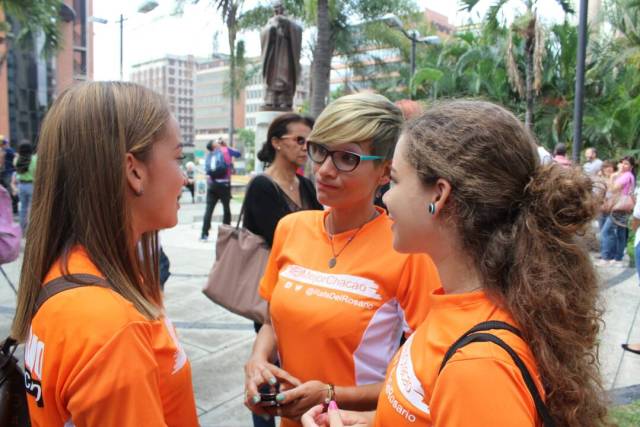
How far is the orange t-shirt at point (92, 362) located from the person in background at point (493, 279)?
0.61 meters

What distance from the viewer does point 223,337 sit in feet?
16.3

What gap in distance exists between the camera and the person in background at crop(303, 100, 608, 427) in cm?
106

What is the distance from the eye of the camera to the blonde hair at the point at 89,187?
4.16 ft

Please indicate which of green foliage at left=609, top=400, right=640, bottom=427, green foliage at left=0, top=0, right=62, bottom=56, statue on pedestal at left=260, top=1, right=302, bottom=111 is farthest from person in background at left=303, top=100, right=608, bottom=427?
green foliage at left=0, top=0, right=62, bottom=56

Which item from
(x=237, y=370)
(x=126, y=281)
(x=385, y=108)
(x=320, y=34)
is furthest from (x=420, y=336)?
(x=320, y=34)

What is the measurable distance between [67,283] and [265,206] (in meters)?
1.73

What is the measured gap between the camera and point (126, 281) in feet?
4.17

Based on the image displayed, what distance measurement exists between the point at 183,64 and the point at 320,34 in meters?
92.4

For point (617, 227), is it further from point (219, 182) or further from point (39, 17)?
point (39, 17)

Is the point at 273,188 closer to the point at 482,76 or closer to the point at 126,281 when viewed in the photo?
the point at 126,281

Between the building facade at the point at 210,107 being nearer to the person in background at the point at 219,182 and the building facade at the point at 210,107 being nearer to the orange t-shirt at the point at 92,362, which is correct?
the person in background at the point at 219,182

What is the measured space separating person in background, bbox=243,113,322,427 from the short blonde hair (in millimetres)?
922

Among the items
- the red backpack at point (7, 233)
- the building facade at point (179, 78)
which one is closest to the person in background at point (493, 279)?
the red backpack at point (7, 233)

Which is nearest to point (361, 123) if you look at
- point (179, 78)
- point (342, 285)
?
point (342, 285)
